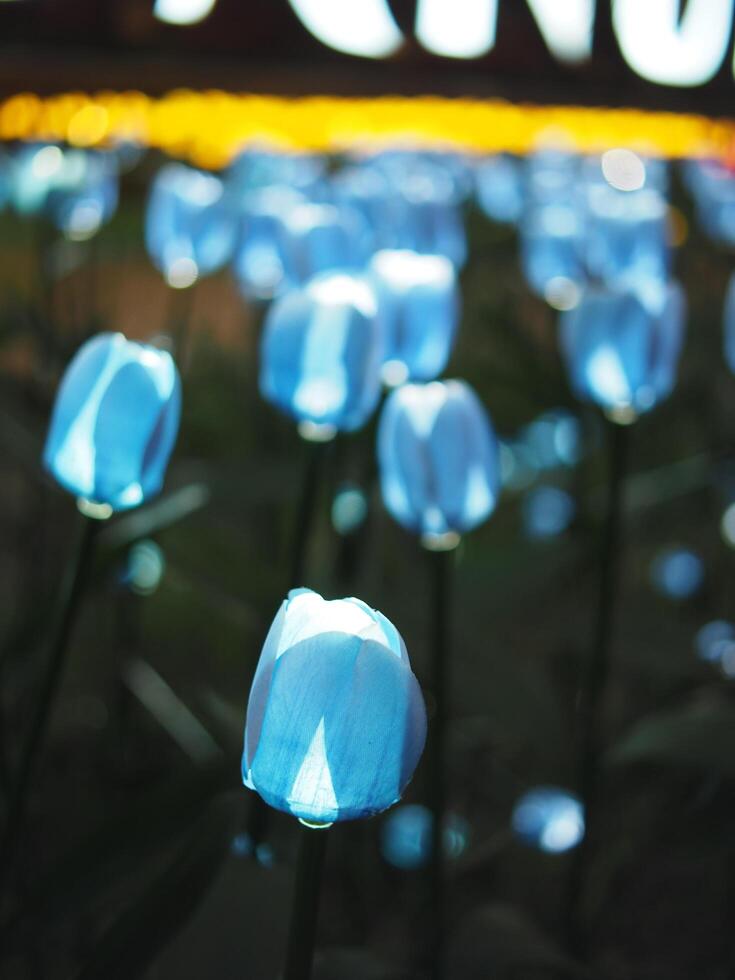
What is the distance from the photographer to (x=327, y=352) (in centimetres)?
50

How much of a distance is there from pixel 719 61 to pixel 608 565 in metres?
0.31

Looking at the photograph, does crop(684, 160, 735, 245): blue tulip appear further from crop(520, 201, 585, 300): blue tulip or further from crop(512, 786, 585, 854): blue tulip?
crop(512, 786, 585, 854): blue tulip

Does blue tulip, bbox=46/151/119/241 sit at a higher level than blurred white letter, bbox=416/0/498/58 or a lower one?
lower

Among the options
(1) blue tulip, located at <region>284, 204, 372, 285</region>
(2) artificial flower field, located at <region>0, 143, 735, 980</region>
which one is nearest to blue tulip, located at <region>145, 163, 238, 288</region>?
(2) artificial flower field, located at <region>0, 143, 735, 980</region>

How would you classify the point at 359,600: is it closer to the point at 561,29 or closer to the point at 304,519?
the point at 304,519

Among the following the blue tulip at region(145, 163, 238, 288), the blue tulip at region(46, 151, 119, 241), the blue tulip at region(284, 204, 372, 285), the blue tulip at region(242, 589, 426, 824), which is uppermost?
the blue tulip at region(242, 589, 426, 824)

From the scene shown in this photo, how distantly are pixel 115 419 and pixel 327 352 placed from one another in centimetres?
11

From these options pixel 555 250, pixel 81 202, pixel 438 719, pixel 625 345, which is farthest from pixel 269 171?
pixel 438 719

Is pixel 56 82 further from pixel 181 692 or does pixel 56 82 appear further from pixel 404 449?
pixel 181 692

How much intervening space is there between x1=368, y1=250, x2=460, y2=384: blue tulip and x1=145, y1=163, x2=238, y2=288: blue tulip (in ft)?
0.82

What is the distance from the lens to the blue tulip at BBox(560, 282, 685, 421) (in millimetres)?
592

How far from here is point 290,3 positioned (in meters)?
0.65

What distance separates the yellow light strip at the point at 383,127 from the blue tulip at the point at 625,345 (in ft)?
3.66

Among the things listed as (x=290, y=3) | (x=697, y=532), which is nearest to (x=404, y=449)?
(x=290, y=3)
